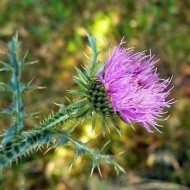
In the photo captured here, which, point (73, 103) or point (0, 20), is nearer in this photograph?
point (73, 103)

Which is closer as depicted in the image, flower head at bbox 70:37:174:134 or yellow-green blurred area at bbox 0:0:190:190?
flower head at bbox 70:37:174:134

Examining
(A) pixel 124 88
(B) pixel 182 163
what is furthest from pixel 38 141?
(B) pixel 182 163

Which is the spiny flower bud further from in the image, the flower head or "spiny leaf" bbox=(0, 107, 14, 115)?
"spiny leaf" bbox=(0, 107, 14, 115)

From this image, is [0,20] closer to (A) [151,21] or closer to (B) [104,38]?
(B) [104,38]

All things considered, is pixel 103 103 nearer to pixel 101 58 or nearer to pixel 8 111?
pixel 8 111

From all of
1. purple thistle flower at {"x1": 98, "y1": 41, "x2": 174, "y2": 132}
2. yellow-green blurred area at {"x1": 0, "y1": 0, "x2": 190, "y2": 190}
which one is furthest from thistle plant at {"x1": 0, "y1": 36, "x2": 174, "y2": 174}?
yellow-green blurred area at {"x1": 0, "y1": 0, "x2": 190, "y2": 190}

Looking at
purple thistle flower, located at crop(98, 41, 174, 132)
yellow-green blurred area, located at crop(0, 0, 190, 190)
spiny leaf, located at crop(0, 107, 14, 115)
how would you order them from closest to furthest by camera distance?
purple thistle flower, located at crop(98, 41, 174, 132) → spiny leaf, located at crop(0, 107, 14, 115) → yellow-green blurred area, located at crop(0, 0, 190, 190)

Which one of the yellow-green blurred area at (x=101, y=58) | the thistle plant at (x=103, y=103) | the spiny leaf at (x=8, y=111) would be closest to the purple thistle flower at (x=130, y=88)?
the thistle plant at (x=103, y=103)

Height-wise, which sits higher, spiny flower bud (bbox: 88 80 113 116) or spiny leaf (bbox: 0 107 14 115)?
spiny leaf (bbox: 0 107 14 115)
